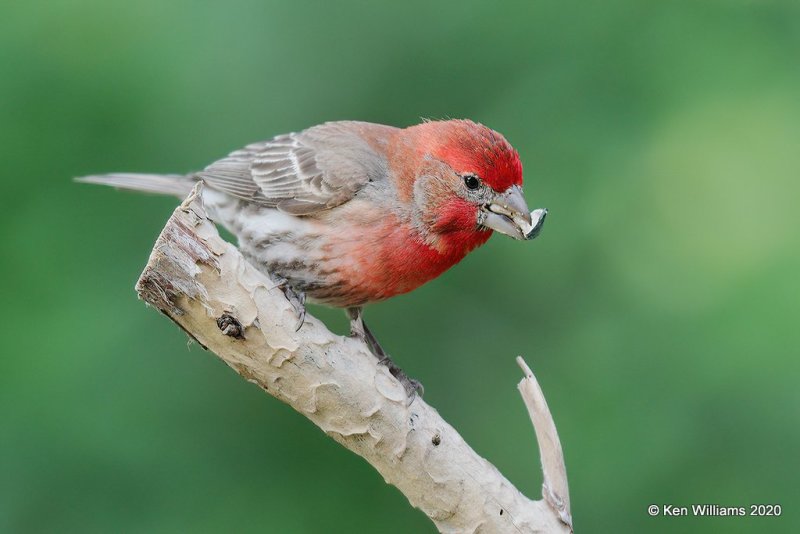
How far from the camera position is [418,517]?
4.61 meters

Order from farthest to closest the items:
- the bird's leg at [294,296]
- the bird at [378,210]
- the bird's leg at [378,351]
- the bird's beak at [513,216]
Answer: the bird's leg at [378,351] → the bird at [378,210] → the bird's beak at [513,216] → the bird's leg at [294,296]

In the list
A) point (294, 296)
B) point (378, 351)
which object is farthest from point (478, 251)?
point (294, 296)

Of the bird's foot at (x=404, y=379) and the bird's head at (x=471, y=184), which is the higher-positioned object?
the bird's head at (x=471, y=184)

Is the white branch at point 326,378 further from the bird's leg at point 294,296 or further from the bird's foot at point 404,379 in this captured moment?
the bird's foot at point 404,379

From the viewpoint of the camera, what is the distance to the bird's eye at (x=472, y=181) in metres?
3.81

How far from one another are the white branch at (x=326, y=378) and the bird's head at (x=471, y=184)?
0.69m

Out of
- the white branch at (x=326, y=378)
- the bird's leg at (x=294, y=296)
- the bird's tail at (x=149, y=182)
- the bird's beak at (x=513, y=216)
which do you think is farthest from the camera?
the bird's tail at (x=149, y=182)

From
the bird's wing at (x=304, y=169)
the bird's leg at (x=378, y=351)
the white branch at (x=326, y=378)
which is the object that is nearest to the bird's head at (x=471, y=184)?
the bird's wing at (x=304, y=169)

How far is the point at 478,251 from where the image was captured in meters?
4.65

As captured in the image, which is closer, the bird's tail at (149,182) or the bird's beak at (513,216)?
the bird's beak at (513,216)

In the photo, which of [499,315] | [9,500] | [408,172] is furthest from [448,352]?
[9,500]

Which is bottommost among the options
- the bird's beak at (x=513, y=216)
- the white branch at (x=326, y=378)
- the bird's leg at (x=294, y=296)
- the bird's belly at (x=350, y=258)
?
the white branch at (x=326, y=378)

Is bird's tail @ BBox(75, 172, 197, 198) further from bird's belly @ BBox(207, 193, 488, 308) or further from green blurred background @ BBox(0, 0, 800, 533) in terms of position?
bird's belly @ BBox(207, 193, 488, 308)

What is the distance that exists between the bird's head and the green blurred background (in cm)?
71
